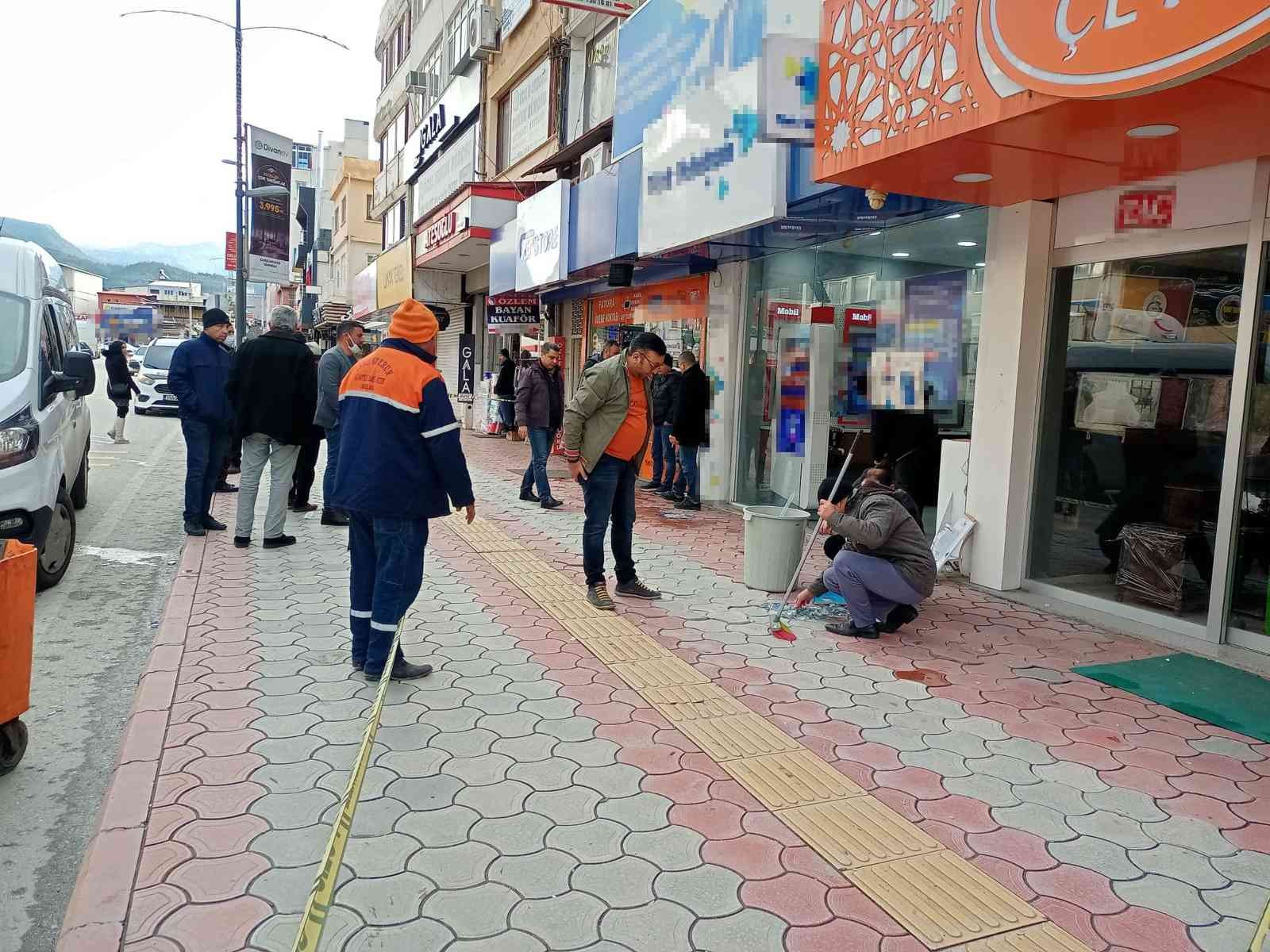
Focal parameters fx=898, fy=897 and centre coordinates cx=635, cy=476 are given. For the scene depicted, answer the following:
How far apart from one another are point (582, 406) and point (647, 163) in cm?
497

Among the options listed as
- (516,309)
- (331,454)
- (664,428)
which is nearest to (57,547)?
(331,454)

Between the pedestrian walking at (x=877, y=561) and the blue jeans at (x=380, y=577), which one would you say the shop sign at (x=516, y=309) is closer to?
the pedestrian walking at (x=877, y=561)

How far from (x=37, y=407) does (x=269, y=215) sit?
14680mm

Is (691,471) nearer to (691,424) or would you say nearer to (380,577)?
(691,424)

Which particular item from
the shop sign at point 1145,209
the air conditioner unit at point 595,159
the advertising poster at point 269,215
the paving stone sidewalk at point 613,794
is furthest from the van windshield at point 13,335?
the advertising poster at point 269,215

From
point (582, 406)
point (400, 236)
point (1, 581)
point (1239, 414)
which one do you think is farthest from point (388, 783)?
point (400, 236)

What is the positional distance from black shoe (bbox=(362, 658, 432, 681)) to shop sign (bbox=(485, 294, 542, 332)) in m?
13.0

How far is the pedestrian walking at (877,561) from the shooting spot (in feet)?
17.1

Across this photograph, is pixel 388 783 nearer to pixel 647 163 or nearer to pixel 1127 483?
pixel 1127 483

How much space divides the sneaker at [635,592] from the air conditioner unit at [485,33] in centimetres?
1617

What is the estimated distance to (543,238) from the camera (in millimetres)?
13742

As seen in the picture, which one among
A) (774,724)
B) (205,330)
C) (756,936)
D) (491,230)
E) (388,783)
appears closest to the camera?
(756,936)

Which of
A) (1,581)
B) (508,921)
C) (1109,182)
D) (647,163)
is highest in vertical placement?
(647,163)

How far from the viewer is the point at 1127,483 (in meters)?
6.16
